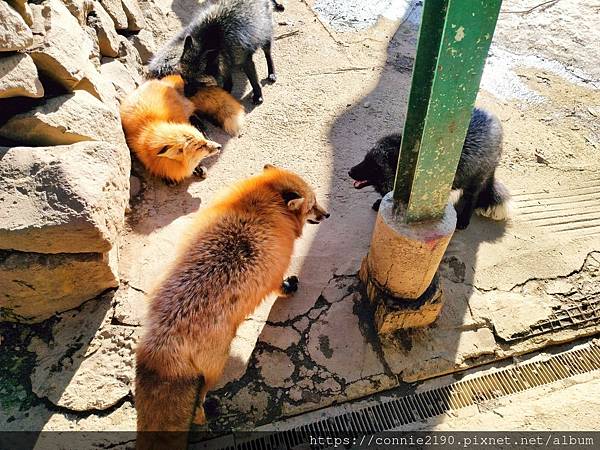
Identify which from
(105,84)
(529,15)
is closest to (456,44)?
(105,84)

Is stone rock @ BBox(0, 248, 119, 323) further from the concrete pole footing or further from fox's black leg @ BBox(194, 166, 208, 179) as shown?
the concrete pole footing

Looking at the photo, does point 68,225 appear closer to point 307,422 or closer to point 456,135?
point 307,422

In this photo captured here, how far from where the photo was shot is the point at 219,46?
4676 mm

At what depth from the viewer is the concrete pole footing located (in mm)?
2381

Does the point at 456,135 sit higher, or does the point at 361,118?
the point at 456,135

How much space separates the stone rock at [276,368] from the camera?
104 inches

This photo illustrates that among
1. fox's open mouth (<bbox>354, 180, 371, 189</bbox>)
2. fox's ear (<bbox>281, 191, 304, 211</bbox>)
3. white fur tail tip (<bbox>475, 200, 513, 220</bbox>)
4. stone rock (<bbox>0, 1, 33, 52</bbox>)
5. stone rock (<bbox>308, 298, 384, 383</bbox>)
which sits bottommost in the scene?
stone rock (<bbox>308, 298, 384, 383</bbox>)

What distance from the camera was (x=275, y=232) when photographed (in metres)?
2.61

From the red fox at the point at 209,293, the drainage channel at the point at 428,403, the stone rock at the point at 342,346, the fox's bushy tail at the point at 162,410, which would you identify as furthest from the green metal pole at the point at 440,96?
the fox's bushy tail at the point at 162,410

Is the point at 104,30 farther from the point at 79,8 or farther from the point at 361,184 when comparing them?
the point at 361,184

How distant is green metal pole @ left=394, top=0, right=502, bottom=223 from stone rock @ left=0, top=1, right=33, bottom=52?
2404 mm

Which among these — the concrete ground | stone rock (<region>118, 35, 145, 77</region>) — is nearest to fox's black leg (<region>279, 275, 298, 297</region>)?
the concrete ground

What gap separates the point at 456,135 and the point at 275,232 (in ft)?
3.87

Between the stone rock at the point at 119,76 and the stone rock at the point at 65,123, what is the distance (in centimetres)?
87
